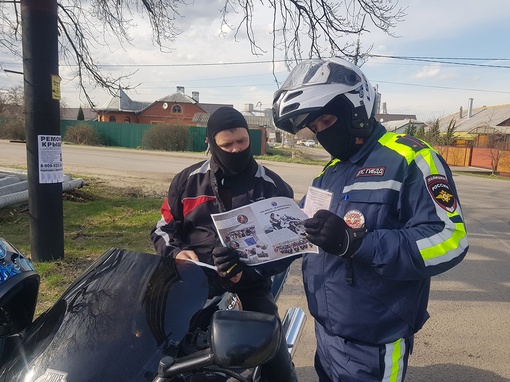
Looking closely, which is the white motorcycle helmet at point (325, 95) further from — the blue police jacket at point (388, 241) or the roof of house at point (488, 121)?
the roof of house at point (488, 121)

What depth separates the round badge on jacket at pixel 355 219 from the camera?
1804 mm

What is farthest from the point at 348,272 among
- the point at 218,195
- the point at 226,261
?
the point at 218,195

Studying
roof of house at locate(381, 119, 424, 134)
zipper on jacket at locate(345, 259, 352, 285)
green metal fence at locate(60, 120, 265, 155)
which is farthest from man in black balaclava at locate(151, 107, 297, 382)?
green metal fence at locate(60, 120, 265, 155)

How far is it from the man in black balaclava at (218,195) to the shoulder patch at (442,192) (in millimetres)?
977

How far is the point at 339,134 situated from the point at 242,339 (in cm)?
110

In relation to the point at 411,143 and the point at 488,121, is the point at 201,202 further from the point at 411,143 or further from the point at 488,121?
the point at 488,121

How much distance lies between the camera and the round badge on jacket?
1.80 meters

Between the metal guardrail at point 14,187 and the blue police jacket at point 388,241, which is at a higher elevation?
the blue police jacket at point 388,241

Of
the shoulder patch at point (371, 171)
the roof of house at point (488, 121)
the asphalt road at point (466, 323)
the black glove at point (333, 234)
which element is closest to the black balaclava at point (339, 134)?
the shoulder patch at point (371, 171)

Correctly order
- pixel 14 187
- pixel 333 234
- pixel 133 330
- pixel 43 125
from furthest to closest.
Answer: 1. pixel 14 187
2. pixel 43 125
3. pixel 333 234
4. pixel 133 330

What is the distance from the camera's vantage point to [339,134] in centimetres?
196

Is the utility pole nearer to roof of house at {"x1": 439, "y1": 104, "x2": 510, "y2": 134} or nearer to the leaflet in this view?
the leaflet

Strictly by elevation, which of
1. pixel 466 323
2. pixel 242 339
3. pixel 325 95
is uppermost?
pixel 325 95

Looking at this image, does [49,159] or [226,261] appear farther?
[49,159]
